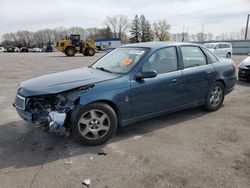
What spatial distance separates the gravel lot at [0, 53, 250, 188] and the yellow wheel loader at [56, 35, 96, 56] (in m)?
24.0

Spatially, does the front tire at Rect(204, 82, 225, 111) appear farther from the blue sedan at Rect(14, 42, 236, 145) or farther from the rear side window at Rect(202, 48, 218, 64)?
the rear side window at Rect(202, 48, 218, 64)

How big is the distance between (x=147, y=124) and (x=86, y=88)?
1615mm

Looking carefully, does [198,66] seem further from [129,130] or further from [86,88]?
[86,88]

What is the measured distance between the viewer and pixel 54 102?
3.59 m

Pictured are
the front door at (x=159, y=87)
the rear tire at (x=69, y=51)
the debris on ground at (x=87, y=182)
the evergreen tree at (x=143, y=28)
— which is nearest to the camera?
the debris on ground at (x=87, y=182)

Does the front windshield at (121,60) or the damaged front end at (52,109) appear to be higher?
the front windshield at (121,60)

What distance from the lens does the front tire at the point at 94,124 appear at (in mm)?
3578

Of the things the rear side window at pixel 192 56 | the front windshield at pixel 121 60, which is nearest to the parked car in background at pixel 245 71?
the rear side window at pixel 192 56

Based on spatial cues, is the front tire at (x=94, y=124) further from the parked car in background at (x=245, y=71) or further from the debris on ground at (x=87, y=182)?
the parked car in background at (x=245, y=71)

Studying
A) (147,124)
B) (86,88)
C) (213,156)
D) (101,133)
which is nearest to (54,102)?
(86,88)

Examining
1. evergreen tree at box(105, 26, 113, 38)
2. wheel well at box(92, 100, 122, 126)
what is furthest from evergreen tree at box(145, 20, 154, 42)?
wheel well at box(92, 100, 122, 126)

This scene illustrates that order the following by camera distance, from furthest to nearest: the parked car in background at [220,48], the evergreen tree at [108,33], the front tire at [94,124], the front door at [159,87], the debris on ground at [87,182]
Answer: the evergreen tree at [108,33]
the parked car in background at [220,48]
the front door at [159,87]
the front tire at [94,124]
the debris on ground at [87,182]

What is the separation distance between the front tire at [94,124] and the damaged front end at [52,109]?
160 mm

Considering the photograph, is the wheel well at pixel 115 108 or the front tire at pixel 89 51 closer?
the wheel well at pixel 115 108
